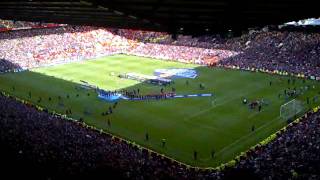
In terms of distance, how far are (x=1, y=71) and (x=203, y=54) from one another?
32.6 m

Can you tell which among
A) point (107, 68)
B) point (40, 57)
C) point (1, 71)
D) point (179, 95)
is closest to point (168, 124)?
point (179, 95)

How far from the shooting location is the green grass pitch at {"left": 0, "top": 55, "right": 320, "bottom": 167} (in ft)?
108

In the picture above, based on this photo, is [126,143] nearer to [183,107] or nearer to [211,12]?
[183,107]

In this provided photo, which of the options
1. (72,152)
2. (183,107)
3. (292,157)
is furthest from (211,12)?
(183,107)

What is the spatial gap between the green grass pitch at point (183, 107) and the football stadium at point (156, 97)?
127mm

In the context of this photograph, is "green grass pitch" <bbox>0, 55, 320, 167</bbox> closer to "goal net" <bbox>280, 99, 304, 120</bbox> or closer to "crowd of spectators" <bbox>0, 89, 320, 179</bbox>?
"goal net" <bbox>280, 99, 304, 120</bbox>

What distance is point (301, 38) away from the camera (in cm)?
6800

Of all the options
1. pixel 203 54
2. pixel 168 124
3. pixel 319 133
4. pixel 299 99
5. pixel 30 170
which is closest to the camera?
pixel 30 170

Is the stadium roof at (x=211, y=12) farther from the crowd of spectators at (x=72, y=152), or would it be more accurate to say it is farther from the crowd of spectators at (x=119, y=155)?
the crowd of spectators at (x=72, y=152)

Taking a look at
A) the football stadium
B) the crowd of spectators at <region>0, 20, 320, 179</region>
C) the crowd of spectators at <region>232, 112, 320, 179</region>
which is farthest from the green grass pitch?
the crowd of spectators at <region>232, 112, 320, 179</region>

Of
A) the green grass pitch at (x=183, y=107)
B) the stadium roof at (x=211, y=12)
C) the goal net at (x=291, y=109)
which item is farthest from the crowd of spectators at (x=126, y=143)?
the stadium roof at (x=211, y=12)

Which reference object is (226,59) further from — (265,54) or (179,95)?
(179,95)

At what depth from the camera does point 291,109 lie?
128 ft

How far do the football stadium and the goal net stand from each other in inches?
5.4
